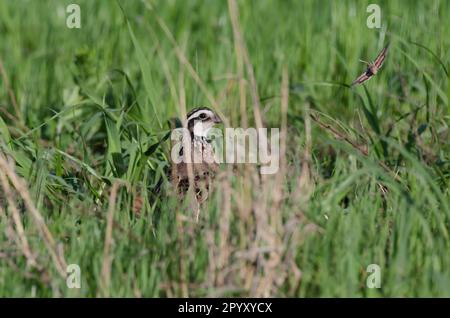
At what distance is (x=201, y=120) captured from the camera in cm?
713

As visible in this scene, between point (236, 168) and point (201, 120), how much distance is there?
1.11m

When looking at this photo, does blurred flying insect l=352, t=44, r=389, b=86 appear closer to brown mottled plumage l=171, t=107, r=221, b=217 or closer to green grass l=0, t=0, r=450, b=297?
green grass l=0, t=0, r=450, b=297

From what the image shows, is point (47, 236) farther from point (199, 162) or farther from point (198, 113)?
point (198, 113)

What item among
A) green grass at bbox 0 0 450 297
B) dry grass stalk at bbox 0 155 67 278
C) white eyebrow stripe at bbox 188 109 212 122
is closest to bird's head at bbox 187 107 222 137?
white eyebrow stripe at bbox 188 109 212 122

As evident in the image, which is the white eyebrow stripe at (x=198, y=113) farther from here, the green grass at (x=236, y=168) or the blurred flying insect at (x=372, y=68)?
the blurred flying insect at (x=372, y=68)

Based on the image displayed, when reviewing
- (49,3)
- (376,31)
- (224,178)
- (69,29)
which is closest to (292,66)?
(376,31)

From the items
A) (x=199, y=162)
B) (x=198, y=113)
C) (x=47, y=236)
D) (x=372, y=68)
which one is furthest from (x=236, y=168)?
(x=47, y=236)

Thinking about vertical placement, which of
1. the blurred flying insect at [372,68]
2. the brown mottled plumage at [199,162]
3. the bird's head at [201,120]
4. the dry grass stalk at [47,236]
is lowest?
the dry grass stalk at [47,236]

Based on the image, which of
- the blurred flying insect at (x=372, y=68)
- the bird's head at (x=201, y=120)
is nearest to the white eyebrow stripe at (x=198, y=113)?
the bird's head at (x=201, y=120)

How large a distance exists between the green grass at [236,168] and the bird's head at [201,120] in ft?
0.87

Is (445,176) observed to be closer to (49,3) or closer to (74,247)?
(74,247)

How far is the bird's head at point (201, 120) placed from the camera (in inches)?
280

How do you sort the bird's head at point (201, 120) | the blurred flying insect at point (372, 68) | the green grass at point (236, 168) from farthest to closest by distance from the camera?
the bird's head at point (201, 120) → the blurred flying insect at point (372, 68) → the green grass at point (236, 168)

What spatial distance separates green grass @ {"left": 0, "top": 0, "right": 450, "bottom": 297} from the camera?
16.9 feet
